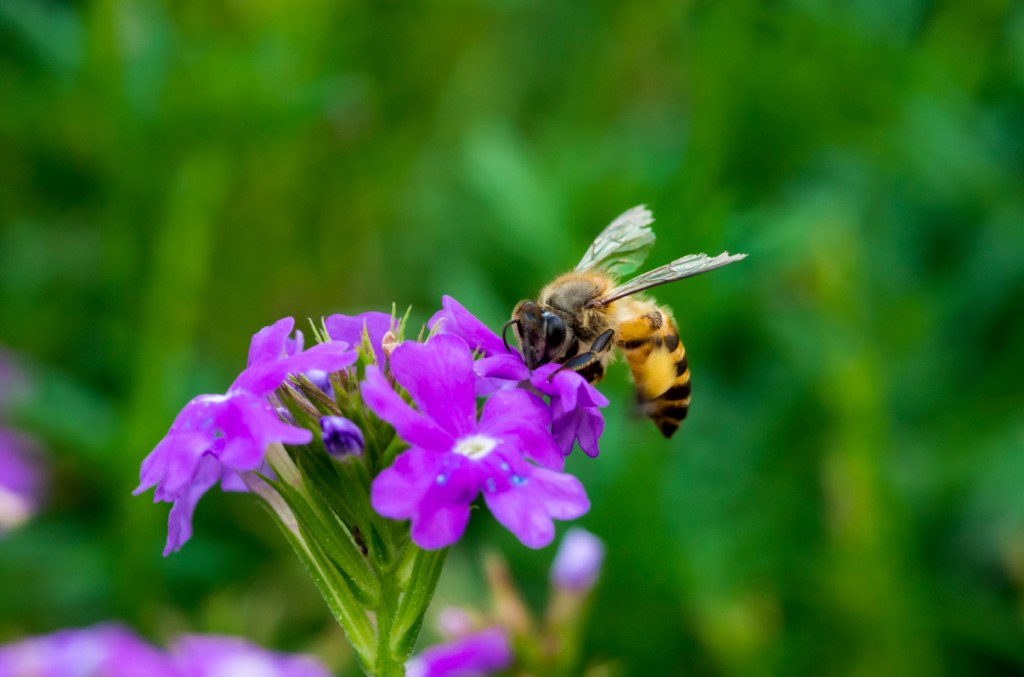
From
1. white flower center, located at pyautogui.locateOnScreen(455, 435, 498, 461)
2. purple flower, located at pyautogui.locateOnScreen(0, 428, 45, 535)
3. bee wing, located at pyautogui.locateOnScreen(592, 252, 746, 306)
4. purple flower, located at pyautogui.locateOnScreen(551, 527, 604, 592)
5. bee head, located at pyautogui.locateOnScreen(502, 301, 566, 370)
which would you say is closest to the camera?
white flower center, located at pyautogui.locateOnScreen(455, 435, 498, 461)

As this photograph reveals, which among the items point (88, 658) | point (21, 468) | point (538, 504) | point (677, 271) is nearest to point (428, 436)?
point (538, 504)

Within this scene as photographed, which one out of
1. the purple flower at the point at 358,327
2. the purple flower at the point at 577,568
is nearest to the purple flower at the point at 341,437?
the purple flower at the point at 358,327

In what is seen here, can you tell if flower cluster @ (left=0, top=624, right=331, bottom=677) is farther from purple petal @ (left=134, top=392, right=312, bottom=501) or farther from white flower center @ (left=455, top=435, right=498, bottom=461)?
white flower center @ (left=455, top=435, right=498, bottom=461)

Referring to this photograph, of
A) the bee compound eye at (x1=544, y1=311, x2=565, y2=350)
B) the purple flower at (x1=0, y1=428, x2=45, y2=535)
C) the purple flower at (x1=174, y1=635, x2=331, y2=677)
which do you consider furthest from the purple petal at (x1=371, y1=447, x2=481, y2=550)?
the purple flower at (x1=0, y1=428, x2=45, y2=535)

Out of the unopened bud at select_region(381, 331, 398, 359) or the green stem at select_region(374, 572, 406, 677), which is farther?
the unopened bud at select_region(381, 331, 398, 359)

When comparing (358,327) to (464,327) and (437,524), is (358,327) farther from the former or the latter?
(437,524)

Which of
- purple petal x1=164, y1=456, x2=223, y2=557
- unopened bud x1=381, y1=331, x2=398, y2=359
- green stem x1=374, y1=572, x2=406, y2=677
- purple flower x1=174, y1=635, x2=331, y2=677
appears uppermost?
unopened bud x1=381, y1=331, x2=398, y2=359

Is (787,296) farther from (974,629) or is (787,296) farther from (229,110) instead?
(229,110)

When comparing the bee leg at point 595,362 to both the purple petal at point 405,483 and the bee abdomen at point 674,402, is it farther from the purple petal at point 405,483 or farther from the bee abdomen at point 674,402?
the purple petal at point 405,483
